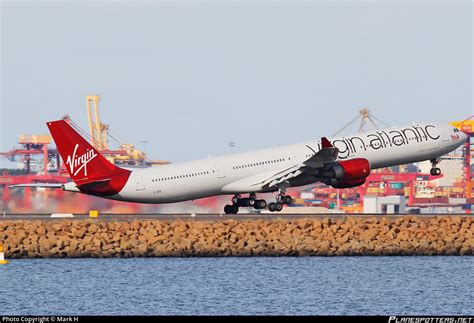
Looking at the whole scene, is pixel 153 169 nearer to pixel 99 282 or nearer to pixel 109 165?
pixel 109 165

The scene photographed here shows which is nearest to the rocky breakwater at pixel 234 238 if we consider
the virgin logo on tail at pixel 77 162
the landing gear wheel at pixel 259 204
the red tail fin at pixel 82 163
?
the red tail fin at pixel 82 163

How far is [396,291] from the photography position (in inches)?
1972

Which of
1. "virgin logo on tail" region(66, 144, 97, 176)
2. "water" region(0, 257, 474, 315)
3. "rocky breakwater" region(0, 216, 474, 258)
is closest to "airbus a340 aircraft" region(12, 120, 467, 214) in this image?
"virgin logo on tail" region(66, 144, 97, 176)

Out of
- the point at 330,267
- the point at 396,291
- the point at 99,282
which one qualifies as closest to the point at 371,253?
the point at 330,267

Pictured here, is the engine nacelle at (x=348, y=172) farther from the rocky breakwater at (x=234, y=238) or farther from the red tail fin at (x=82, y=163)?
the red tail fin at (x=82, y=163)

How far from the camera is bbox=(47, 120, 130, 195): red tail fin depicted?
74.0 m

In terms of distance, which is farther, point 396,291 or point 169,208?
point 169,208

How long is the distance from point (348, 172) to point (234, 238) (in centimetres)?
1622

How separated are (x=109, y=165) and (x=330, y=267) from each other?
22037mm

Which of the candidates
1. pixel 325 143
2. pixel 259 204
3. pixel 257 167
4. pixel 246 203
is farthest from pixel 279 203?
pixel 325 143

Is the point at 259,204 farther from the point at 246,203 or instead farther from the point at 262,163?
the point at 262,163

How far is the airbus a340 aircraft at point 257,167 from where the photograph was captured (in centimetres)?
7431

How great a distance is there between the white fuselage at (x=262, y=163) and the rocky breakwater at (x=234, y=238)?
20.0ft

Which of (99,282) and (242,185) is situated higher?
(242,185)
